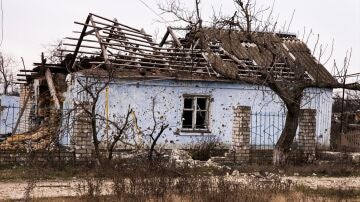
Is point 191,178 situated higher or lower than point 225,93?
lower

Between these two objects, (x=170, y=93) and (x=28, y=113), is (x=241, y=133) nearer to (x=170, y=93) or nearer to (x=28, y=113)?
(x=170, y=93)

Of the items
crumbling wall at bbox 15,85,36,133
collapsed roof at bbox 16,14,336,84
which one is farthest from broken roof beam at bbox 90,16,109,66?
crumbling wall at bbox 15,85,36,133

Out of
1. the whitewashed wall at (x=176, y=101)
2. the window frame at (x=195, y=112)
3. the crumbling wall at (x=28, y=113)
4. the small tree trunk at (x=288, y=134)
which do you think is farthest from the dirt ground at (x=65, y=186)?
the crumbling wall at (x=28, y=113)

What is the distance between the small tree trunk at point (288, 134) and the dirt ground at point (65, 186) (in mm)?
1483

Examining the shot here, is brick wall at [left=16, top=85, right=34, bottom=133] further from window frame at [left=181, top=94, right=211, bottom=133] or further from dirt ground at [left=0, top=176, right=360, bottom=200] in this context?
dirt ground at [left=0, top=176, right=360, bottom=200]

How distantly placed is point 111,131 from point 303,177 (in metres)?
6.42

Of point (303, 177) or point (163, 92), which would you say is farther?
point (163, 92)

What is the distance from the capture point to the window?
59.0 ft

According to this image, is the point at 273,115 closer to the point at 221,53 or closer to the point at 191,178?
the point at 221,53

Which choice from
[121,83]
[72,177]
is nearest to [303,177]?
[72,177]

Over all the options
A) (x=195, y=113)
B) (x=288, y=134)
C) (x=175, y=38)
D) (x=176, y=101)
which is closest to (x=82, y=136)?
(x=176, y=101)

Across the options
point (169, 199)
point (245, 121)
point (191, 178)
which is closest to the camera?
point (169, 199)

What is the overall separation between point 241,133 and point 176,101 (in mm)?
3302

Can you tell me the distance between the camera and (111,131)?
53.4ft
